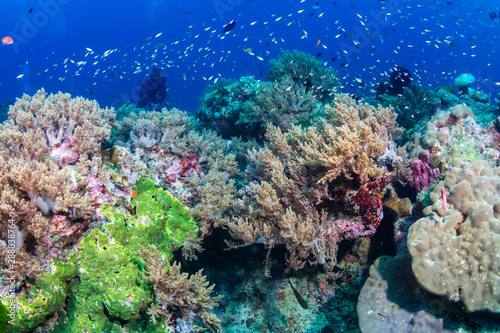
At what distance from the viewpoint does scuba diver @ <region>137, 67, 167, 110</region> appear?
20.8 metres

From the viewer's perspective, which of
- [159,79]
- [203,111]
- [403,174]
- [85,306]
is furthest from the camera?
[159,79]

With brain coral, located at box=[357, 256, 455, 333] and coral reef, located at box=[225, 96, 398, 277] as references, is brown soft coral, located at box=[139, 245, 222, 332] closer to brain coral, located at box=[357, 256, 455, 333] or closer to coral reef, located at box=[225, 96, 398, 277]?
coral reef, located at box=[225, 96, 398, 277]

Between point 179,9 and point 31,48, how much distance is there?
66.3 m

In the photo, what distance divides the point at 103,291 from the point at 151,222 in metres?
1.07

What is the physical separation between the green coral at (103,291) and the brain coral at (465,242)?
11.1 feet

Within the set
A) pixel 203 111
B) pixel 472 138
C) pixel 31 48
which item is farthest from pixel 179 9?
pixel 472 138

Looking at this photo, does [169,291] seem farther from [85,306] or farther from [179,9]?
[179,9]

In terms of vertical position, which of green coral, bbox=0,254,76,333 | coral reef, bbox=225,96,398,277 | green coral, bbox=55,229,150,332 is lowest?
coral reef, bbox=225,96,398,277

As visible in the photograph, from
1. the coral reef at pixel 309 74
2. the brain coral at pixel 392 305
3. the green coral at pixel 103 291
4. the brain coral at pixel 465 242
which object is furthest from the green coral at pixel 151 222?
the coral reef at pixel 309 74

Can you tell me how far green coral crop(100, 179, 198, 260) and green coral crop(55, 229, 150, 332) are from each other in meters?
0.28

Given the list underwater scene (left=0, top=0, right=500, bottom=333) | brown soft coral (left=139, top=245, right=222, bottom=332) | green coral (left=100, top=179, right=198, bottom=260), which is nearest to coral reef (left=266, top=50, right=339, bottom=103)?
underwater scene (left=0, top=0, right=500, bottom=333)

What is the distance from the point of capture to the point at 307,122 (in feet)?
23.1

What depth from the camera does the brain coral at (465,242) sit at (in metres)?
2.46

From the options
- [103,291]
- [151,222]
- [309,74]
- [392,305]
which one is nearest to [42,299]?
[103,291]
